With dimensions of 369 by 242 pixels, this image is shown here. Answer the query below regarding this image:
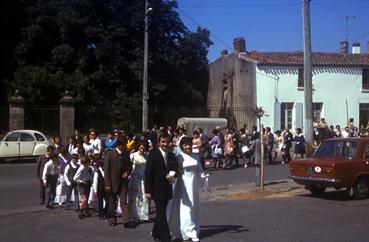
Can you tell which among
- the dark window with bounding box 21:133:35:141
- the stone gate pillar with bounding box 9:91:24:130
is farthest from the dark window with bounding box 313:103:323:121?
the dark window with bounding box 21:133:35:141

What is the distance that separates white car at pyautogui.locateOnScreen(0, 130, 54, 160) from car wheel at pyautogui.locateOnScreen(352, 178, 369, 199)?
15437 mm

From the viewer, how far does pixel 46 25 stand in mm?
36719

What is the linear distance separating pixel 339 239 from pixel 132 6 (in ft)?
109

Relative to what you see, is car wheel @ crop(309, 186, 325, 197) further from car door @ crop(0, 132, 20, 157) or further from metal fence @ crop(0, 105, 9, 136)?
metal fence @ crop(0, 105, 9, 136)

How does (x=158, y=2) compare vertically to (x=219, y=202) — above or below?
above

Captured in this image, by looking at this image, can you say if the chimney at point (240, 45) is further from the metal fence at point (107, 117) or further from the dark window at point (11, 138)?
the dark window at point (11, 138)

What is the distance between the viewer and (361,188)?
1484 cm

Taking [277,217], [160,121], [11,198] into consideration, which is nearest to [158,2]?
[160,121]

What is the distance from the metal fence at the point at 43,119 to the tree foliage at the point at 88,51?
248 cm

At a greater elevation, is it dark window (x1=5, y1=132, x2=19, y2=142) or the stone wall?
the stone wall

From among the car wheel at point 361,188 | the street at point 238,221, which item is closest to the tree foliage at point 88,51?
the street at point 238,221

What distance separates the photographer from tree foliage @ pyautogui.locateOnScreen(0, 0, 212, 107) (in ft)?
116

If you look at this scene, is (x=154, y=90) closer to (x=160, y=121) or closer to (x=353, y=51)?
(x=160, y=121)

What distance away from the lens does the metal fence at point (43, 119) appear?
31.1m
